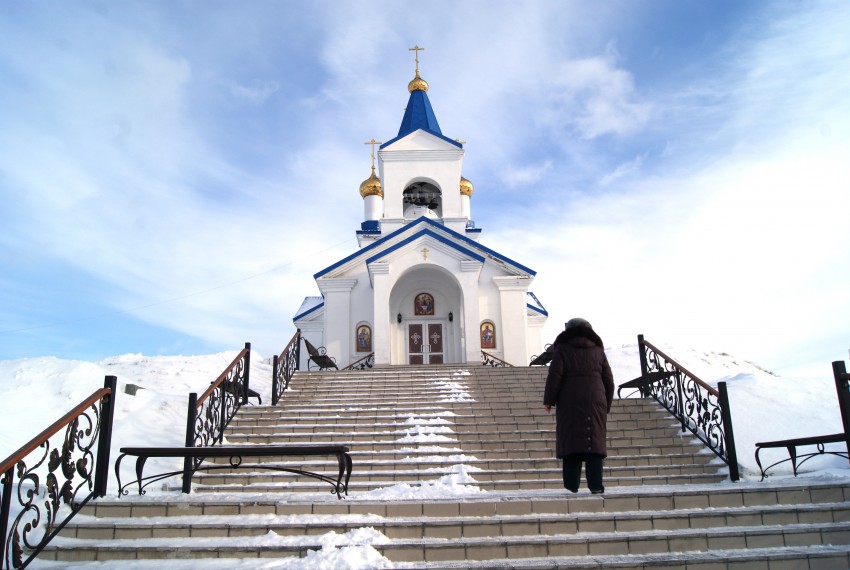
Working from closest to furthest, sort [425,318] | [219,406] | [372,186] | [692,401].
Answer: [219,406] → [692,401] → [425,318] → [372,186]

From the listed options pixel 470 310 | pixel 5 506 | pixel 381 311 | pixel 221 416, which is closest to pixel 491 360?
pixel 470 310

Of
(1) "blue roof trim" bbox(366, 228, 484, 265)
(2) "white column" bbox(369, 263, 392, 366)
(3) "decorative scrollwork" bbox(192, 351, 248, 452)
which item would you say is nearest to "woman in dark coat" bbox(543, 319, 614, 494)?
(3) "decorative scrollwork" bbox(192, 351, 248, 452)

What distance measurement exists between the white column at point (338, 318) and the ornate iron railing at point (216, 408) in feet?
24.1

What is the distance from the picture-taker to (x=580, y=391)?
5.06 metres

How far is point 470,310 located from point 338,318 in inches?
155

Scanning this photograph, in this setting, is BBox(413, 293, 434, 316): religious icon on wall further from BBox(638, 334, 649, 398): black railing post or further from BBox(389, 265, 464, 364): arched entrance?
BBox(638, 334, 649, 398): black railing post

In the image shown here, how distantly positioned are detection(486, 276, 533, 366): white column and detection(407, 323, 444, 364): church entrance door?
195cm

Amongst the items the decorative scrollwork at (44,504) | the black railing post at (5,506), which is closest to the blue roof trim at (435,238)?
the decorative scrollwork at (44,504)

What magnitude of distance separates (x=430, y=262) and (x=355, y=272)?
253 centimetres

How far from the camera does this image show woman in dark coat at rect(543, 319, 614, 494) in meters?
4.95

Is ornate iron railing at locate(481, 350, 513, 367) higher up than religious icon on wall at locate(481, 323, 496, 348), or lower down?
lower down

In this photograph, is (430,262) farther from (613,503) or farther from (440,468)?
(613,503)

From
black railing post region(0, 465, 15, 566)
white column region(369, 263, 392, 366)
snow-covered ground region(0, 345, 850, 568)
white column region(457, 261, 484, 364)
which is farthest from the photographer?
white column region(457, 261, 484, 364)

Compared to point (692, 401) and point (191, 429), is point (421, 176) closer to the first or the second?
point (692, 401)
